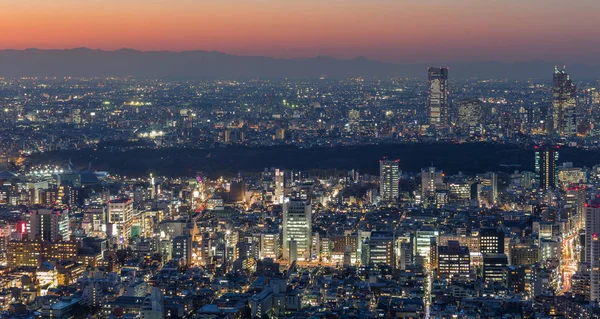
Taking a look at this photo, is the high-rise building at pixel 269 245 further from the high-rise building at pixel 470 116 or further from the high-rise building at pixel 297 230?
the high-rise building at pixel 470 116

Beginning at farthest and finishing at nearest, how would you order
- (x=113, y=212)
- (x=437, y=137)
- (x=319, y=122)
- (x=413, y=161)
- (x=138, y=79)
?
1. (x=138, y=79)
2. (x=319, y=122)
3. (x=437, y=137)
4. (x=413, y=161)
5. (x=113, y=212)

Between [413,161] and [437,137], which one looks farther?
[437,137]

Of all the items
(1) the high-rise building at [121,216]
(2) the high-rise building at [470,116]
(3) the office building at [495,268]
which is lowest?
(3) the office building at [495,268]

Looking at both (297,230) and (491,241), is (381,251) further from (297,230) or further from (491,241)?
(491,241)

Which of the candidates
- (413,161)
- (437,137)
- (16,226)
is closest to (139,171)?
(413,161)

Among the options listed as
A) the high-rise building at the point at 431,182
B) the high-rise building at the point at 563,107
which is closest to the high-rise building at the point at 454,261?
the high-rise building at the point at 431,182

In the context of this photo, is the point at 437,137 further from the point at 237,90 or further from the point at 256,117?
the point at 237,90

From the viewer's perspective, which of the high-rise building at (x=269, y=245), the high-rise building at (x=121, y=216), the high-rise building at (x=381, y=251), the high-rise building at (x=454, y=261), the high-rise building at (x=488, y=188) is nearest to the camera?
the high-rise building at (x=454, y=261)
